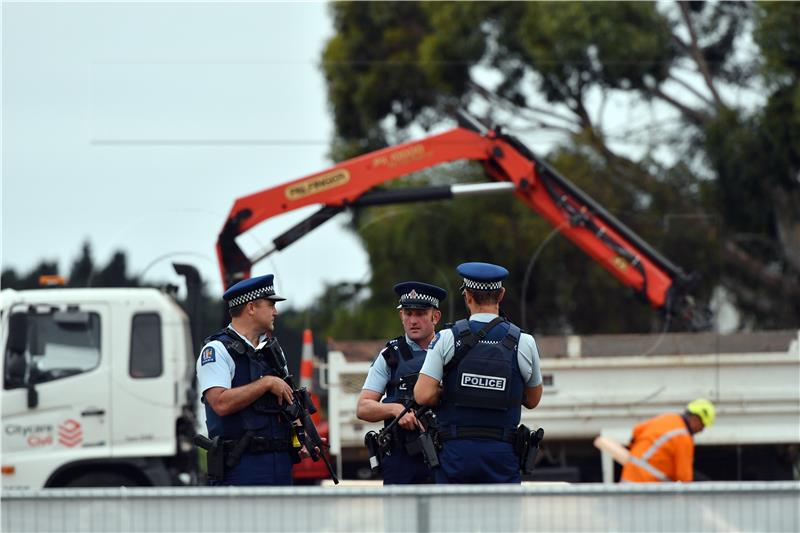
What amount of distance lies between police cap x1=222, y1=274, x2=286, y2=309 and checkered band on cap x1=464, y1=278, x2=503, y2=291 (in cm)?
85

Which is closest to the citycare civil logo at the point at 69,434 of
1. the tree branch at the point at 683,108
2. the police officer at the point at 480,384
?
the police officer at the point at 480,384

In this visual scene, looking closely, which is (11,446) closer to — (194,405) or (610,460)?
(194,405)

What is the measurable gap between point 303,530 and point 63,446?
247 inches

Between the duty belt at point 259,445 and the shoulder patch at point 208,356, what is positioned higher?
the shoulder patch at point 208,356

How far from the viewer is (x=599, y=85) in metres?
21.7

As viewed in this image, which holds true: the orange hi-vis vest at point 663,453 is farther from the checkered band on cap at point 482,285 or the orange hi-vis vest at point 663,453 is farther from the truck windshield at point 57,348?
the truck windshield at point 57,348

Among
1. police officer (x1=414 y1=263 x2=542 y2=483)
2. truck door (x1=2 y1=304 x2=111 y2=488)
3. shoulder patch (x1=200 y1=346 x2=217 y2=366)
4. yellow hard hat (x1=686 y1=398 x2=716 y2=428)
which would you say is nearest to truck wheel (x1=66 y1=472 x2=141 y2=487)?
truck door (x1=2 y1=304 x2=111 y2=488)

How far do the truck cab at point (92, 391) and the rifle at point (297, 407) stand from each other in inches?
171

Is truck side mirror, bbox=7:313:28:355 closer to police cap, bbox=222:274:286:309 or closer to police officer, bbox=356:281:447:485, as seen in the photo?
police officer, bbox=356:281:447:485

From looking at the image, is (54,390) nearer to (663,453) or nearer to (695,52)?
(663,453)

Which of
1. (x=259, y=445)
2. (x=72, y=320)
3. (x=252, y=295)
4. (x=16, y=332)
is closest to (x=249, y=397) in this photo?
(x=259, y=445)

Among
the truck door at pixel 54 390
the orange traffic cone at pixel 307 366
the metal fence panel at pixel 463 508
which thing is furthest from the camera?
the orange traffic cone at pixel 307 366

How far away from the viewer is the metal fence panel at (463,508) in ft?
13.1

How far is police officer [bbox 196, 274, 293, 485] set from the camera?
5711mm
